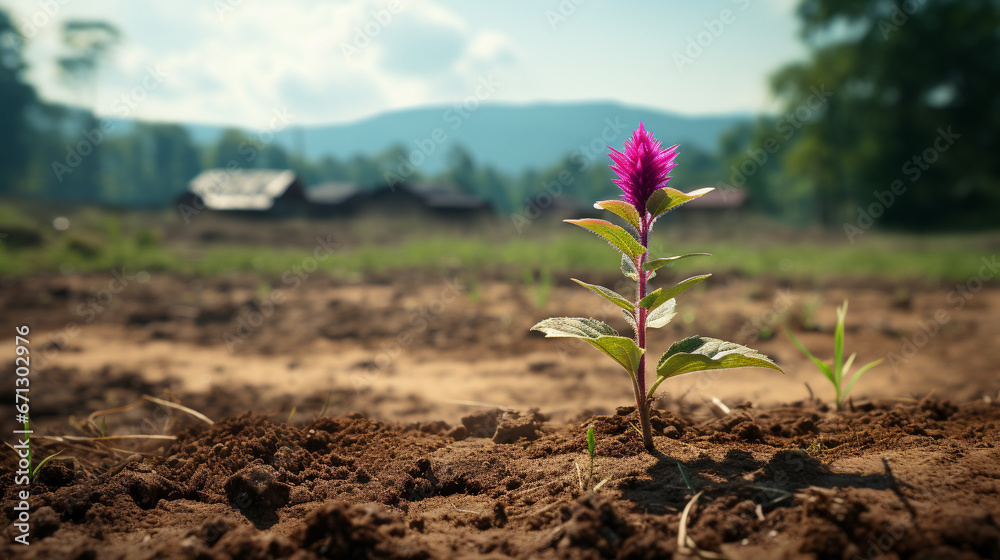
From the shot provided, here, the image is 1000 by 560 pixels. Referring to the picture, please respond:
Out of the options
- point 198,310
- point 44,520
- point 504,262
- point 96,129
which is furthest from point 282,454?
point 96,129

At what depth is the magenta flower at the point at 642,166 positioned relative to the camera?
1837mm

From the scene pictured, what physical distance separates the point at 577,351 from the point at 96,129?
50.3m

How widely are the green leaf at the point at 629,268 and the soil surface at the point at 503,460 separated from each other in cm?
54

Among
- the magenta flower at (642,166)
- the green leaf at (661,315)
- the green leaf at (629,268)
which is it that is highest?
the magenta flower at (642,166)

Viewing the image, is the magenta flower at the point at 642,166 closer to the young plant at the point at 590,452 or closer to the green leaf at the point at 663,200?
the green leaf at the point at 663,200

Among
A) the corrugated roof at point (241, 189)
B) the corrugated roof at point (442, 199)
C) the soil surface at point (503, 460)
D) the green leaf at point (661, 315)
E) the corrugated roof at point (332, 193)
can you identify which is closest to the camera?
the soil surface at point (503, 460)

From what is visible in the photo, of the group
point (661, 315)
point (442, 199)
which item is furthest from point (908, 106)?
point (661, 315)

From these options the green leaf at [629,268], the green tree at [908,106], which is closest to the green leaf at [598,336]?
the green leaf at [629,268]

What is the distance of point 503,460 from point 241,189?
Answer: 35647mm

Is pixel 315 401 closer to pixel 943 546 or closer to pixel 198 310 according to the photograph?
pixel 943 546

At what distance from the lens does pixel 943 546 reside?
1330 millimetres

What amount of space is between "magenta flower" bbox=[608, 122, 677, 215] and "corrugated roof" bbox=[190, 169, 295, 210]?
32.1 m

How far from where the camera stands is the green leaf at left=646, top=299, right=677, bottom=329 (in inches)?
77.0

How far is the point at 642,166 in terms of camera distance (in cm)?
184
